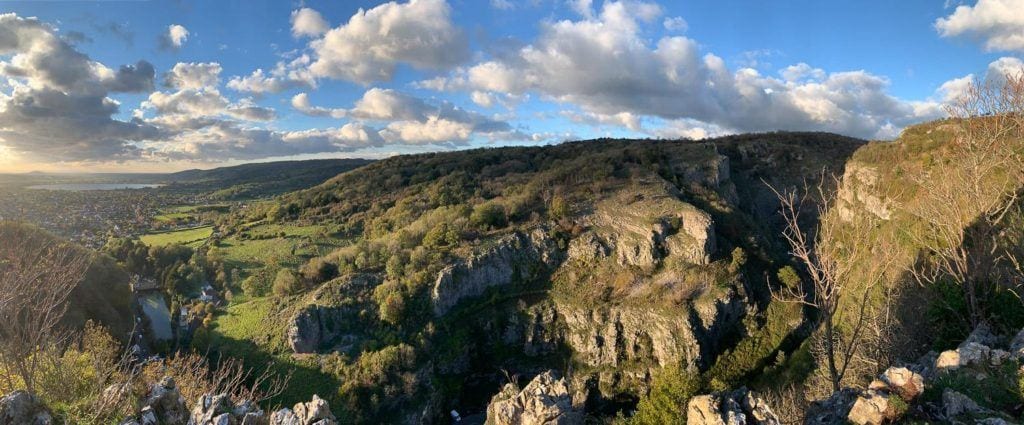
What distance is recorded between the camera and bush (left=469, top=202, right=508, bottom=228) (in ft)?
148

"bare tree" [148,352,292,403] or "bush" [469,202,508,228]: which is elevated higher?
"bush" [469,202,508,228]

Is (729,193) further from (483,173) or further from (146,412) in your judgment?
(146,412)

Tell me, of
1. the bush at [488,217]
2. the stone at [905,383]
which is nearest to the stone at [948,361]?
the stone at [905,383]

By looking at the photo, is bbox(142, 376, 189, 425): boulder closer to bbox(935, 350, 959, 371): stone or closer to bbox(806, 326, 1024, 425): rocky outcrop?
bbox(806, 326, 1024, 425): rocky outcrop

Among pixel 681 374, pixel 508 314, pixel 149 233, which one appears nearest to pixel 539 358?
pixel 508 314

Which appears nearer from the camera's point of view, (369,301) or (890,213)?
(369,301)

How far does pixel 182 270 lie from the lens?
144 feet

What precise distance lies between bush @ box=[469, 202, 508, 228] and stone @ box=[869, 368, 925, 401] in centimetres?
3638

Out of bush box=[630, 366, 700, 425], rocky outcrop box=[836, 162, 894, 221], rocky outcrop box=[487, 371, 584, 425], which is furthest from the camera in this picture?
rocky outcrop box=[836, 162, 894, 221]

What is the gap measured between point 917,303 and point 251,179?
613ft

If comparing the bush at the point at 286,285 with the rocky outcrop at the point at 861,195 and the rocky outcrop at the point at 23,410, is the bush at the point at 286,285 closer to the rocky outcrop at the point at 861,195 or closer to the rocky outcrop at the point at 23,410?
the rocky outcrop at the point at 23,410

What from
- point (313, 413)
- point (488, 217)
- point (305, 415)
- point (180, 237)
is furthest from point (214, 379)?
point (180, 237)

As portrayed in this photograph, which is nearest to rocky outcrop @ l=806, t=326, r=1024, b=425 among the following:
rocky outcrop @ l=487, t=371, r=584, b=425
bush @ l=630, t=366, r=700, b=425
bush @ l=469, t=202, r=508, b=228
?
bush @ l=630, t=366, r=700, b=425

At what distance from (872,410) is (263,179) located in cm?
18129
